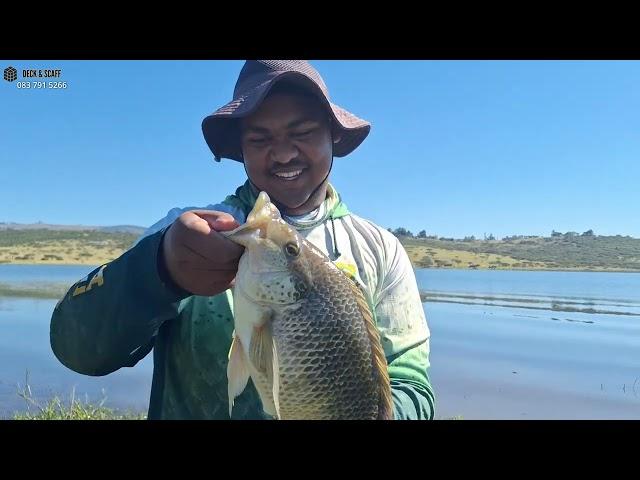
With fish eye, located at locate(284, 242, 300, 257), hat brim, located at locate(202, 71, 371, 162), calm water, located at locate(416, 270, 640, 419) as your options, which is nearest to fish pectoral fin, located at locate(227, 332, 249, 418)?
fish eye, located at locate(284, 242, 300, 257)

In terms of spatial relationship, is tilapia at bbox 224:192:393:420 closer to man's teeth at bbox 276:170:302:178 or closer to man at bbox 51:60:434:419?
man at bbox 51:60:434:419

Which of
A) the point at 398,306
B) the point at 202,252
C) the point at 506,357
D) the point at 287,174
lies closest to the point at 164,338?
the point at 202,252

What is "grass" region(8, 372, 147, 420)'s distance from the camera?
4617 millimetres

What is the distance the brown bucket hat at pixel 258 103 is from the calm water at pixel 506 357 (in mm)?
901

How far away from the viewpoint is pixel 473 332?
1279cm

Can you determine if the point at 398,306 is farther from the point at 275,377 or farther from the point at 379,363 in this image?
the point at 275,377

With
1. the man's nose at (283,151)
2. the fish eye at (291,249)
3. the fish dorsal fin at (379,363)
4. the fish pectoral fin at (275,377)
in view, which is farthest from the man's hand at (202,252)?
the man's nose at (283,151)

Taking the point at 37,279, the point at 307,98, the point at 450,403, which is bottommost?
the point at 450,403

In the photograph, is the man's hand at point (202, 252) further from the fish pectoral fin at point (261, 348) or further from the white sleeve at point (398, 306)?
the white sleeve at point (398, 306)

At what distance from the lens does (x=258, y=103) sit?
7.14 ft

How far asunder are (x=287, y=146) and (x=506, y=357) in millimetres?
9833
